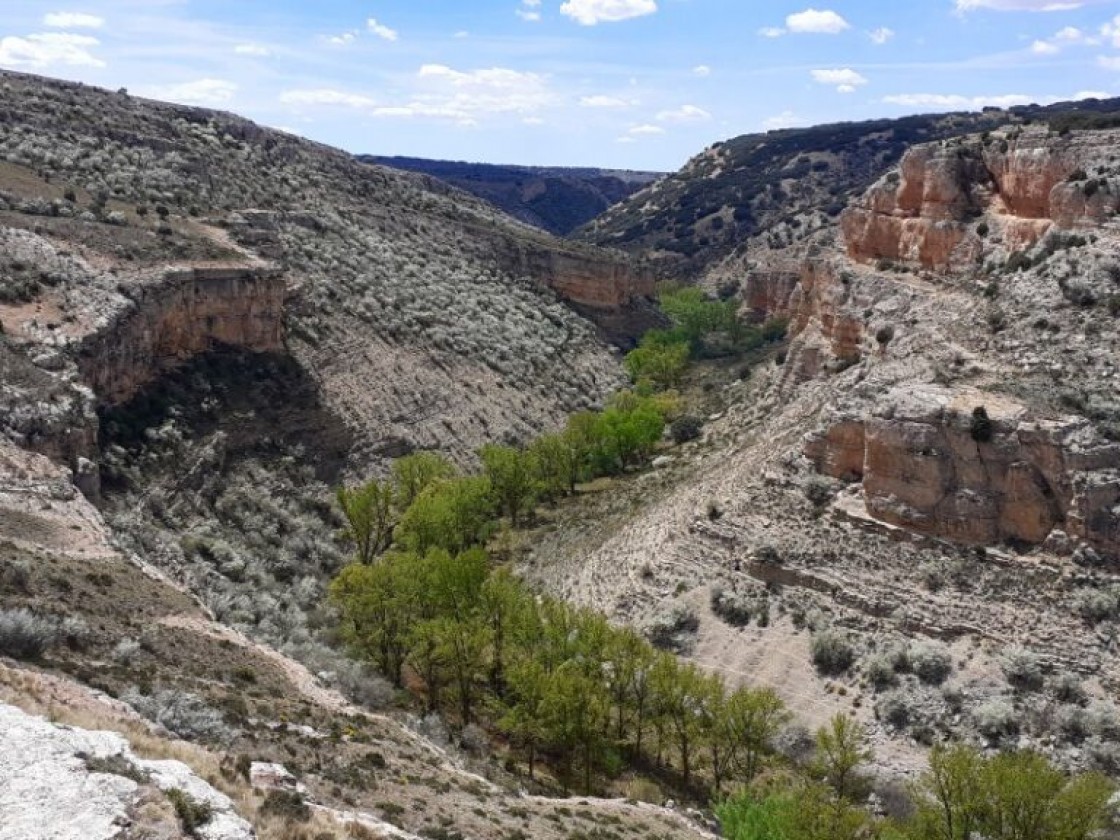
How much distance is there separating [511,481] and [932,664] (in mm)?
21961

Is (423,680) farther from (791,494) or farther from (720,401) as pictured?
(720,401)

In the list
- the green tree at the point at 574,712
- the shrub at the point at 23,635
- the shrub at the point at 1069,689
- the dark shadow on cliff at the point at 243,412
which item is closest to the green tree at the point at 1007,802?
the shrub at the point at 1069,689

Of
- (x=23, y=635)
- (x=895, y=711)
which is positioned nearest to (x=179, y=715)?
(x=23, y=635)

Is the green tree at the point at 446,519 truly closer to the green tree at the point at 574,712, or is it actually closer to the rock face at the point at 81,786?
the green tree at the point at 574,712

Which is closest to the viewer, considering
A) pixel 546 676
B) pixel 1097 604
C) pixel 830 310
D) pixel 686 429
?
pixel 546 676

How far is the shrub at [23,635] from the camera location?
54.7 feet

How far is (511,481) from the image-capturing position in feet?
153

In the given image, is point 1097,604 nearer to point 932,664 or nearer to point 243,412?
point 932,664

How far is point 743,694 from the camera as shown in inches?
1064

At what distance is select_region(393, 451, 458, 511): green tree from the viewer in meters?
43.7

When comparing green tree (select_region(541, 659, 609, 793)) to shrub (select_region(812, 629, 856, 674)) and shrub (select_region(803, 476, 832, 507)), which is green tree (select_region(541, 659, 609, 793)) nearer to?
shrub (select_region(812, 629, 856, 674))

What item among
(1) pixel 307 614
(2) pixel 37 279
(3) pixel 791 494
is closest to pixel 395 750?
(1) pixel 307 614

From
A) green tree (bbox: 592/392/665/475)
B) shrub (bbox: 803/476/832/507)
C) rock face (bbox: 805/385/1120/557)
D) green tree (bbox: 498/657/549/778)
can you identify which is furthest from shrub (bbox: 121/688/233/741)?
green tree (bbox: 592/392/665/475)

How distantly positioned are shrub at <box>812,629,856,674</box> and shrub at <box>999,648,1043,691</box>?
443 cm
